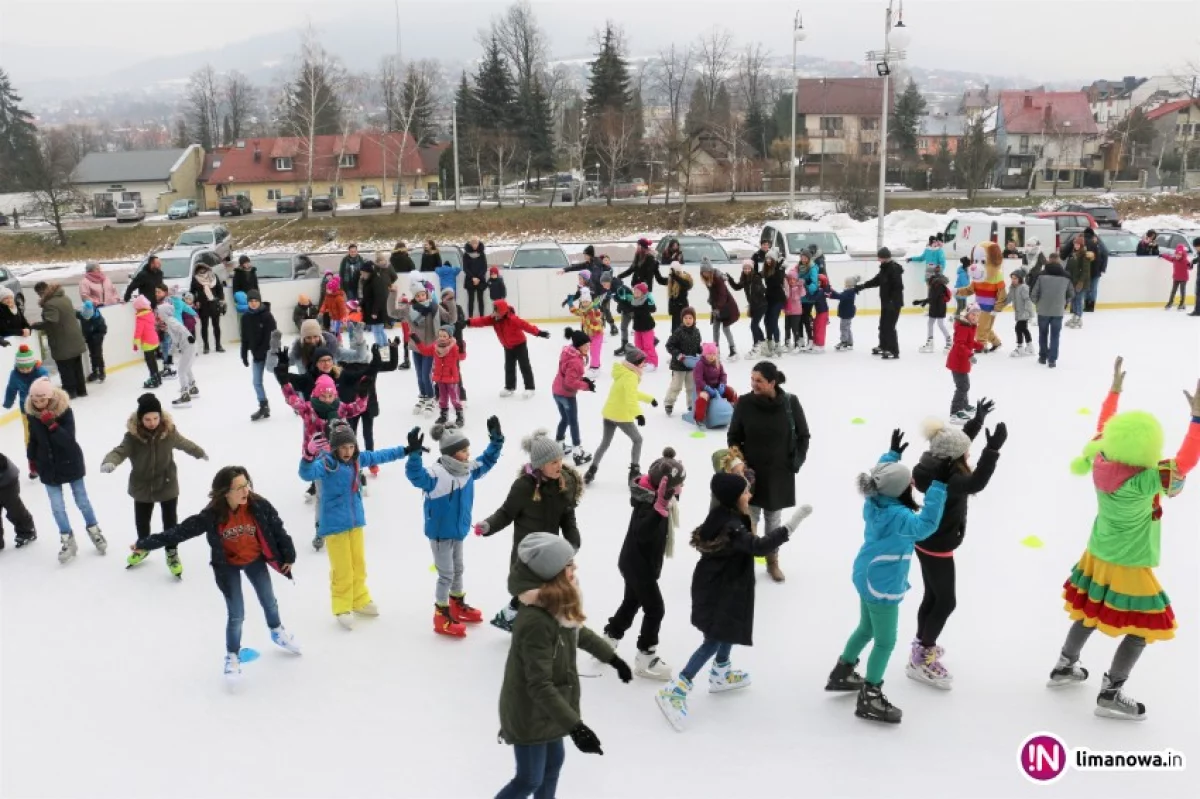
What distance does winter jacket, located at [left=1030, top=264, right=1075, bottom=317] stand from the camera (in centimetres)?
1091

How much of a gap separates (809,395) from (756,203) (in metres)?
34.4

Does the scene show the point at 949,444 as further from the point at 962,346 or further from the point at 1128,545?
the point at 962,346

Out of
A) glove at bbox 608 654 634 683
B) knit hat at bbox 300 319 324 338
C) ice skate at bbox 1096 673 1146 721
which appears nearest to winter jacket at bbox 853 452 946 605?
ice skate at bbox 1096 673 1146 721

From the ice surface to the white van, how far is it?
46.4 ft

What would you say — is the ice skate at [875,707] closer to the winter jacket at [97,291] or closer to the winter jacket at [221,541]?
the winter jacket at [221,541]

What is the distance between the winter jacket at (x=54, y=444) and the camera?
20.0 ft

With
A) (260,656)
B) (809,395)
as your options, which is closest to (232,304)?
(809,395)

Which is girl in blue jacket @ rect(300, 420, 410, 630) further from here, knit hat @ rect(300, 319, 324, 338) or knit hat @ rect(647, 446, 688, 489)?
knit hat @ rect(300, 319, 324, 338)

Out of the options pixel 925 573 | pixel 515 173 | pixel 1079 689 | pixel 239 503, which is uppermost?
pixel 515 173

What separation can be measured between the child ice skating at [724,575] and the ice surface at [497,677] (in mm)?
265

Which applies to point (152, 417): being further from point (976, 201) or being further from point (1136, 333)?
point (976, 201)

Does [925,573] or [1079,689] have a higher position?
[925,573]

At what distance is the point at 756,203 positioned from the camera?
43281 millimetres

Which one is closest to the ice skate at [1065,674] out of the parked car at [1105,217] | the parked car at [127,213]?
the parked car at [1105,217]
